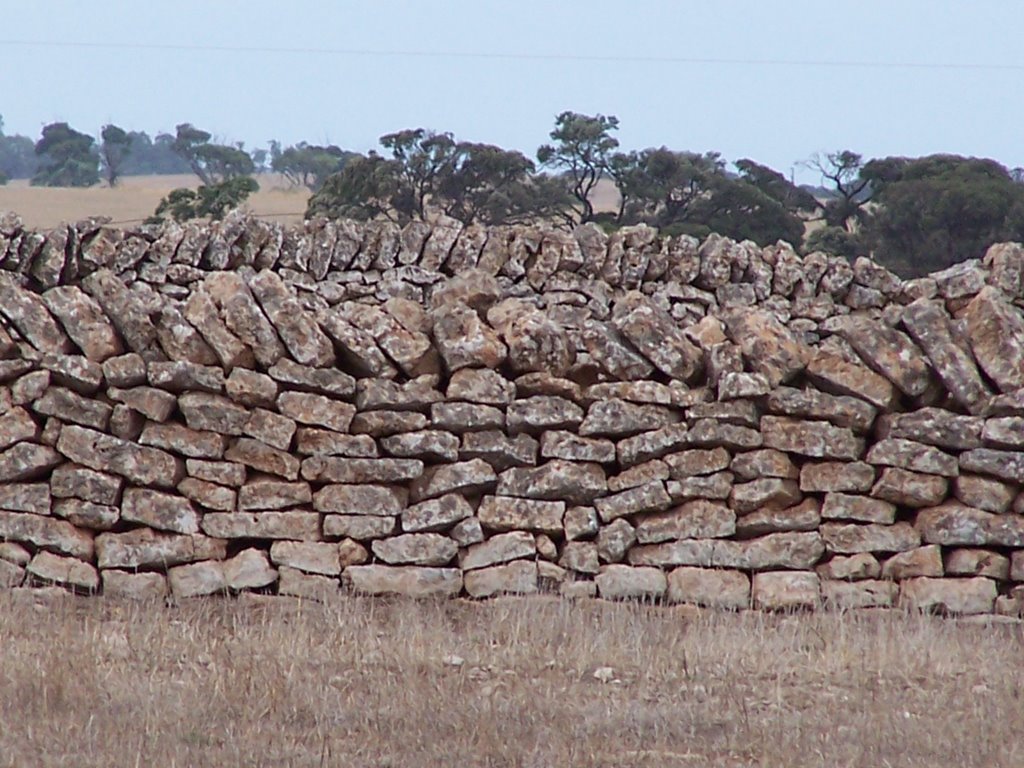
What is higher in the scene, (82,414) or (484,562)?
(82,414)

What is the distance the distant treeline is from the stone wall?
2224 centimetres

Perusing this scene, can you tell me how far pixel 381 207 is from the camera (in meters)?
31.9

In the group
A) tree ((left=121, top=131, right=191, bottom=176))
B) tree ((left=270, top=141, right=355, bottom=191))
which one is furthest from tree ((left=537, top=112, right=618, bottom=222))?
tree ((left=121, top=131, right=191, bottom=176))

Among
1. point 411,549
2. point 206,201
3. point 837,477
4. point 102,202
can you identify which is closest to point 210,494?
point 411,549

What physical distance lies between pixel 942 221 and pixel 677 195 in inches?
301

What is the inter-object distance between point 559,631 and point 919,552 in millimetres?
1821

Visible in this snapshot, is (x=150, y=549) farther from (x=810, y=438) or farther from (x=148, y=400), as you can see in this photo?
(x=810, y=438)

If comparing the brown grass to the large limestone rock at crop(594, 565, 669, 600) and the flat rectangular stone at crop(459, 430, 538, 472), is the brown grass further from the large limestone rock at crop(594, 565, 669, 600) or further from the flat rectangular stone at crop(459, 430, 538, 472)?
the large limestone rock at crop(594, 565, 669, 600)

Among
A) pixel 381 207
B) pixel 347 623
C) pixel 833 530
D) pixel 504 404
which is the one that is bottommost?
pixel 347 623

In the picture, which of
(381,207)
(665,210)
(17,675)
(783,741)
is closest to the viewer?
(783,741)

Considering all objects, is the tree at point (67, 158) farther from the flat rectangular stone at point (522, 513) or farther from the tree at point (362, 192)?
the flat rectangular stone at point (522, 513)

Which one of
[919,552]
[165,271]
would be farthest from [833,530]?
[165,271]

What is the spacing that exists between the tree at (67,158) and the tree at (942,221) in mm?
36198

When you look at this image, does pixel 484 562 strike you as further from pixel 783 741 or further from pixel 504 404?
pixel 783 741
